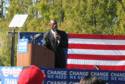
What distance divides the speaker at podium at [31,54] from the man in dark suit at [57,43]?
709 millimetres

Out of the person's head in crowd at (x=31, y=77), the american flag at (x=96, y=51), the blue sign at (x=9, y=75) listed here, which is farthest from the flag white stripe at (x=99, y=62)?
the person's head in crowd at (x=31, y=77)

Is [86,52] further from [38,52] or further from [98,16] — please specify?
[98,16]

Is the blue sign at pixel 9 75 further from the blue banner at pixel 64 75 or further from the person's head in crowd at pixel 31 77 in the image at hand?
the person's head in crowd at pixel 31 77

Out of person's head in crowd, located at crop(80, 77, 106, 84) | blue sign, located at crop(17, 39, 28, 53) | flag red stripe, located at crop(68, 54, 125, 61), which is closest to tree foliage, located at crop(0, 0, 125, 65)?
flag red stripe, located at crop(68, 54, 125, 61)

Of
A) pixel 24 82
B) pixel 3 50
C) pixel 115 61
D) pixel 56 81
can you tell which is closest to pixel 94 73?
pixel 56 81

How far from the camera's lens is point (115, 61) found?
1438cm

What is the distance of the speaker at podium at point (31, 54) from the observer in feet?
32.3

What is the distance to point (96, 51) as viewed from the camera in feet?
48.2

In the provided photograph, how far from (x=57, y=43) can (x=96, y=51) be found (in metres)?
3.54

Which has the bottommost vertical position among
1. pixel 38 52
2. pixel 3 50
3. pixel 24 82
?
pixel 3 50

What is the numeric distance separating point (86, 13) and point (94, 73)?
19241 mm

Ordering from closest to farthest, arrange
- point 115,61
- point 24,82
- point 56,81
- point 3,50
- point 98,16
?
point 24,82 < point 56,81 < point 115,61 < point 98,16 < point 3,50

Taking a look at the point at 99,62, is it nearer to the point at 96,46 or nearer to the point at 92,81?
the point at 96,46

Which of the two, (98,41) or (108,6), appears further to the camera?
(108,6)
